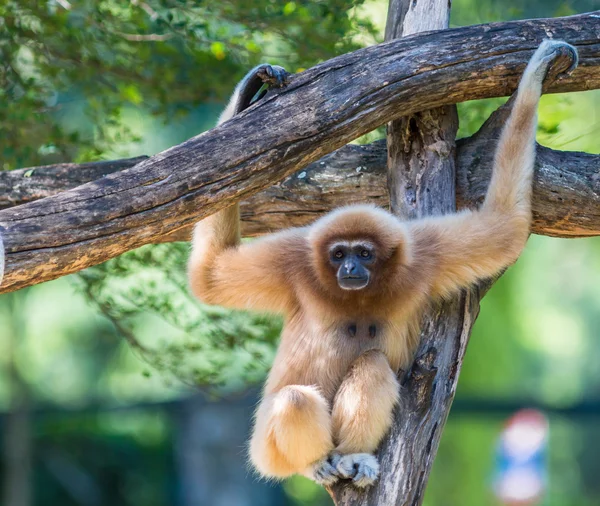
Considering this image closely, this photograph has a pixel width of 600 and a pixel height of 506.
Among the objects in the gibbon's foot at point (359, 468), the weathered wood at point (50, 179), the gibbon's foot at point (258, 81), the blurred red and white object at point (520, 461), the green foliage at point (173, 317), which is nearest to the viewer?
the gibbon's foot at point (359, 468)

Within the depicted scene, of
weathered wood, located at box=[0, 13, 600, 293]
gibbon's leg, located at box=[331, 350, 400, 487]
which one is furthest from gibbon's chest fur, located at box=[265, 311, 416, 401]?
weathered wood, located at box=[0, 13, 600, 293]

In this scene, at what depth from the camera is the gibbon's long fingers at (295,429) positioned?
409 centimetres

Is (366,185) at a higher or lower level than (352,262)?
higher

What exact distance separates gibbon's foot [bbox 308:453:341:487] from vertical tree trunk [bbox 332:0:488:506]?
0.07 metres

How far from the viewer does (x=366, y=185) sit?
15.8 feet

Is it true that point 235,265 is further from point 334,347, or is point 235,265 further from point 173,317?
point 173,317

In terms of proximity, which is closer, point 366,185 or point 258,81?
point 258,81

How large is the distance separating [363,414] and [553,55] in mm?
2220

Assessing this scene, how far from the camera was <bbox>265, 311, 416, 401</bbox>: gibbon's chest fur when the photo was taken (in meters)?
4.29

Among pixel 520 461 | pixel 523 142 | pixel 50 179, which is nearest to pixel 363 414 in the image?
pixel 523 142

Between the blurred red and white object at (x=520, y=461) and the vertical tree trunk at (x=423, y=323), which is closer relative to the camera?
the vertical tree trunk at (x=423, y=323)

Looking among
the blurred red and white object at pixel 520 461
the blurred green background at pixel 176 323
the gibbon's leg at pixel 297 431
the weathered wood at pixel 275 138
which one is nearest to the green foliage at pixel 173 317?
the blurred green background at pixel 176 323

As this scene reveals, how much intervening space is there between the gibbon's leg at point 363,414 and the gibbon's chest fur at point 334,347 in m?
0.12

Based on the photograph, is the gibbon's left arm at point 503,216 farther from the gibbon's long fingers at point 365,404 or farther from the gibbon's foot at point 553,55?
the gibbon's long fingers at point 365,404
